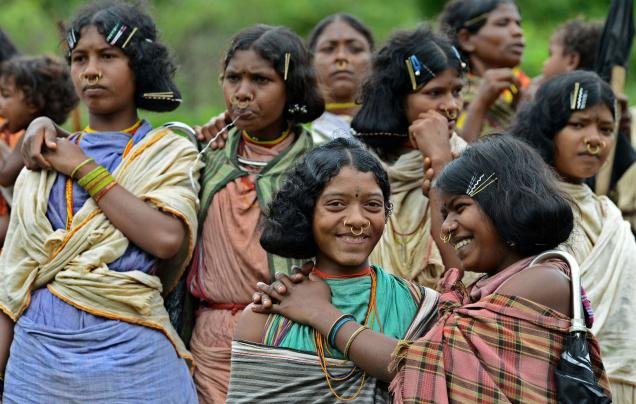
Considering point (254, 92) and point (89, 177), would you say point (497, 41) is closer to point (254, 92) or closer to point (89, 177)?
point (254, 92)

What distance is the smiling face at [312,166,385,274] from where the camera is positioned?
13.5 ft

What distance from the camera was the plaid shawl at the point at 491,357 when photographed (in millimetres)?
3713

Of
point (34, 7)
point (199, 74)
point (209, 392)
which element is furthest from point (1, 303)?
point (34, 7)

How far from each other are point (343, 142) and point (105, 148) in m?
1.23

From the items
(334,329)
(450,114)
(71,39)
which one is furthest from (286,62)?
(334,329)

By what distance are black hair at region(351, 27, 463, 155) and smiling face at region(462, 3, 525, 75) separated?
1.73 meters

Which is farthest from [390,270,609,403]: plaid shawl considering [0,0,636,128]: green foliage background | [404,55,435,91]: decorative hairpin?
[0,0,636,128]: green foliage background

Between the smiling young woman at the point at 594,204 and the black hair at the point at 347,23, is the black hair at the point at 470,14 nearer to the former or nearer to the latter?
the black hair at the point at 347,23

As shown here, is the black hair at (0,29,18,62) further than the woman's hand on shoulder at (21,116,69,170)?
Yes

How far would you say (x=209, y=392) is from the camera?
4992 millimetres

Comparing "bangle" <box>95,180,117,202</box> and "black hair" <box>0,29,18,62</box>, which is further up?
"black hair" <box>0,29,18,62</box>

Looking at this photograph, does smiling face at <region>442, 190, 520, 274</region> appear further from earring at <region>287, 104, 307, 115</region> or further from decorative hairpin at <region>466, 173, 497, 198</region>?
earring at <region>287, 104, 307, 115</region>

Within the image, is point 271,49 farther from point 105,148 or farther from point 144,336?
point 144,336

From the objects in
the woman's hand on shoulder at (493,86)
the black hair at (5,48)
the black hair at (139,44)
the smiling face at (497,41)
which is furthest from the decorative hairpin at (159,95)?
the smiling face at (497,41)
